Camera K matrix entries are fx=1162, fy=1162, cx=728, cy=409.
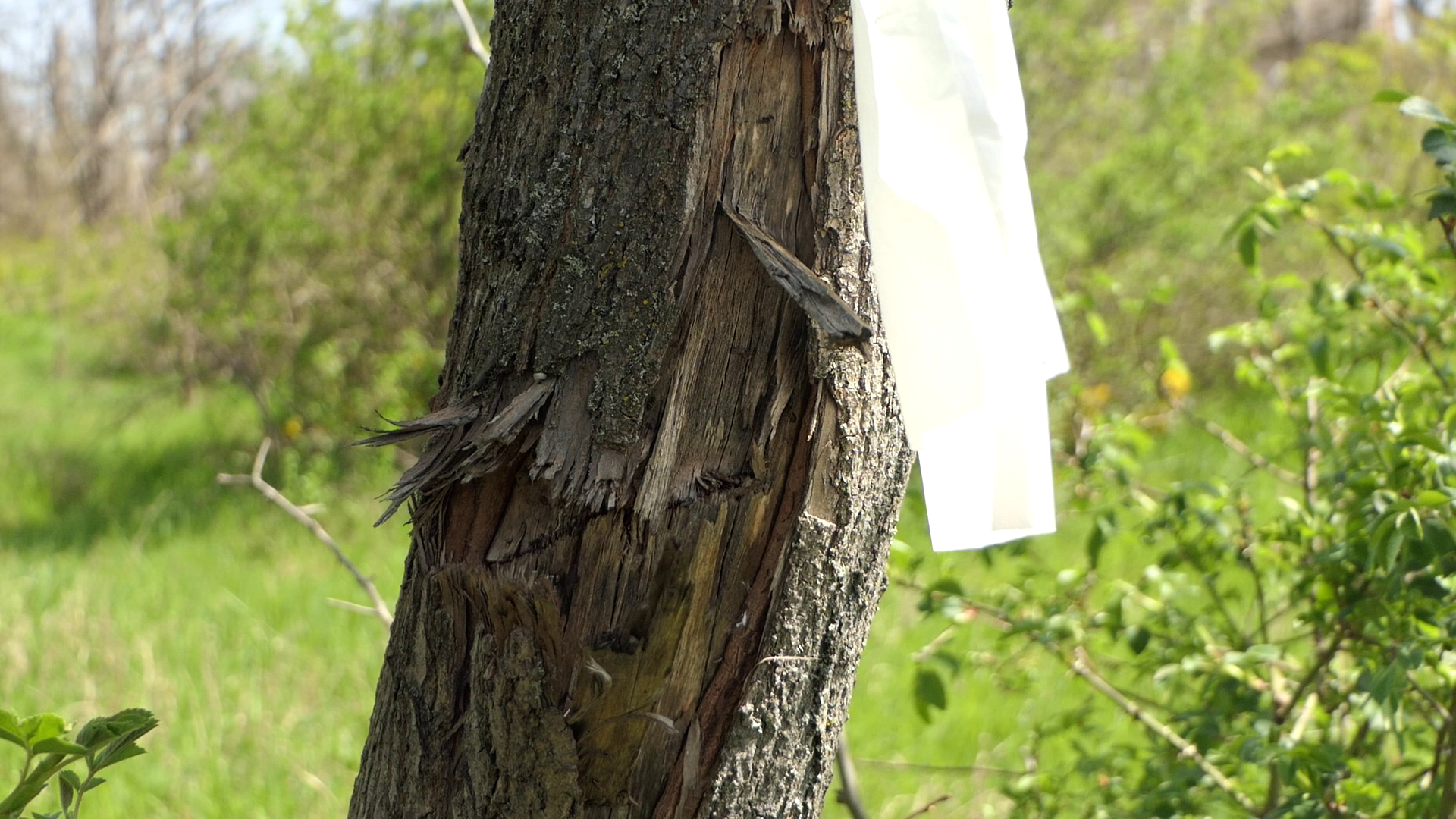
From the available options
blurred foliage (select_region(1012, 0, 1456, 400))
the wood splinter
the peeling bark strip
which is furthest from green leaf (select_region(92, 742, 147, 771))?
blurred foliage (select_region(1012, 0, 1456, 400))

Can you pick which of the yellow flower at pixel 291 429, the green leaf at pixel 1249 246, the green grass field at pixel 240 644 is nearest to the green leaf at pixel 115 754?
the green grass field at pixel 240 644

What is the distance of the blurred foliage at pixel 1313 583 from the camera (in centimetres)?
163

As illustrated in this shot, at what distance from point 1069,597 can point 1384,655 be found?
665 millimetres

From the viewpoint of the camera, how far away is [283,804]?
10.5ft

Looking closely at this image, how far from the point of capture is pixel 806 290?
110 cm

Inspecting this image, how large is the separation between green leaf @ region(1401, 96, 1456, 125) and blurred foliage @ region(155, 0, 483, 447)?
489 centimetres

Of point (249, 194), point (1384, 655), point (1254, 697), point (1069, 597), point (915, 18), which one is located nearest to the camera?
point (915, 18)

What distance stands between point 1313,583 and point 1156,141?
4914 millimetres

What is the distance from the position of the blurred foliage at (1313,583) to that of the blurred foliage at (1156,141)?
11.8ft

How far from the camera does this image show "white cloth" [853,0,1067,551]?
3.74 feet

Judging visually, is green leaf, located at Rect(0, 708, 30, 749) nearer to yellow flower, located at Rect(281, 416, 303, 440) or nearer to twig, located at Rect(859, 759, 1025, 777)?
twig, located at Rect(859, 759, 1025, 777)

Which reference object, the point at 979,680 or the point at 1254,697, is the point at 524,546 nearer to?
the point at 1254,697

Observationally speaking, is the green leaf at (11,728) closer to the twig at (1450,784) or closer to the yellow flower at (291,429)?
the twig at (1450,784)

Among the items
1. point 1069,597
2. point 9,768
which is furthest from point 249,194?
point 1069,597
